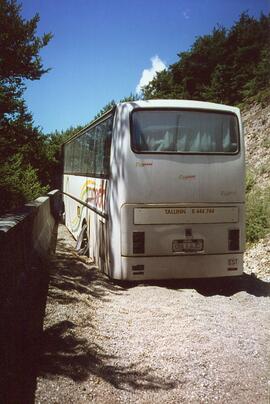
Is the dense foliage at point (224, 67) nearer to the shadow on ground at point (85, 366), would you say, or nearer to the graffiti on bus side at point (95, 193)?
the graffiti on bus side at point (95, 193)

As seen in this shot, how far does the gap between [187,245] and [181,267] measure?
0.42 meters

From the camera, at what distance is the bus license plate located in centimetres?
786

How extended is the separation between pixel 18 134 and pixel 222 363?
14.8m

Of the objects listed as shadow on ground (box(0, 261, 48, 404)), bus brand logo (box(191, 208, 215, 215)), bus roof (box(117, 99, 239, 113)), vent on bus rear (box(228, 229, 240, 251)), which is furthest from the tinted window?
shadow on ground (box(0, 261, 48, 404))

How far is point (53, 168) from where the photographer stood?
31031 millimetres

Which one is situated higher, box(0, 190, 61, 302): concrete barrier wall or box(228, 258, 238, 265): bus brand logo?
box(0, 190, 61, 302): concrete barrier wall

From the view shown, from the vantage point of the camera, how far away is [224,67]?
30156 mm

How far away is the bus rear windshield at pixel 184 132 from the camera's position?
7.68 m

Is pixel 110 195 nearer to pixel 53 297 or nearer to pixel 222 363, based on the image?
pixel 53 297

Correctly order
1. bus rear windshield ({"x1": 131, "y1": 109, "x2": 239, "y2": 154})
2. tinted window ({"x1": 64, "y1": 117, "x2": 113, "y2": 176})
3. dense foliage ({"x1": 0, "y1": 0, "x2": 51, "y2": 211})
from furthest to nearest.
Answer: dense foliage ({"x1": 0, "y1": 0, "x2": 51, "y2": 211}), tinted window ({"x1": 64, "y1": 117, "x2": 113, "y2": 176}), bus rear windshield ({"x1": 131, "y1": 109, "x2": 239, "y2": 154})

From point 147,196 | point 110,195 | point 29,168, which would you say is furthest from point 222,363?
point 29,168

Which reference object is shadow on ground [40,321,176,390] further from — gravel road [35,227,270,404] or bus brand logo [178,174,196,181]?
bus brand logo [178,174,196,181]

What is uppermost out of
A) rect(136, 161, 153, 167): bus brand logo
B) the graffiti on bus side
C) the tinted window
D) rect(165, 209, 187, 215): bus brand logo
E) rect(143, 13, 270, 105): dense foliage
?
rect(143, 13, 270, 105): dense foliage

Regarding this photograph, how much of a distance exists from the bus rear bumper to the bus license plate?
0.13 meters
